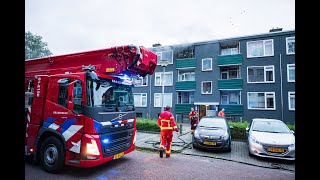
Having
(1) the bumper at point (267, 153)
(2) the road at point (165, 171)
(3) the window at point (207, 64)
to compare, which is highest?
(3) the window at point (207, 64)

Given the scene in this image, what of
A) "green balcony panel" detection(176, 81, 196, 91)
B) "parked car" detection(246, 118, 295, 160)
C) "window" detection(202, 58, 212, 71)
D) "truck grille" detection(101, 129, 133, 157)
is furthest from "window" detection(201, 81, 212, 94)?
"truck grille" detection(101, 129, 133, 157)

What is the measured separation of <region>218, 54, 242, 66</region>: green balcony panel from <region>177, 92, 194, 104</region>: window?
5.35 meters

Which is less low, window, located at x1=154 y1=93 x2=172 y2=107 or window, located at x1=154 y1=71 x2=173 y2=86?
window, located at x1=154 y1=71 x2=173 y2=86

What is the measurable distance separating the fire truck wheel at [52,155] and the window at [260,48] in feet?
69.0

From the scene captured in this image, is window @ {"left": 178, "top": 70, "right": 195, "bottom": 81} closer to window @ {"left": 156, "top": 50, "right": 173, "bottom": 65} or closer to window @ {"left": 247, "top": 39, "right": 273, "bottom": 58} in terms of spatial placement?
window @ {"left": 156, "top": 50, "right": 173, "bottom": 65}

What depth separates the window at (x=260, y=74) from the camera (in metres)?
20.8

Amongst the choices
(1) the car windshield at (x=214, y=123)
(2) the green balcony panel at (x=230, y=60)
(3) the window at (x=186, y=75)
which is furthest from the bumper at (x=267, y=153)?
(3) the window at (x=186, y=75)

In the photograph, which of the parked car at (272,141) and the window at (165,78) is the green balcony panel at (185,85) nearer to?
the window at (165,78)

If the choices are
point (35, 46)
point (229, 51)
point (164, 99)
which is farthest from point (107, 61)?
point (35, 46)

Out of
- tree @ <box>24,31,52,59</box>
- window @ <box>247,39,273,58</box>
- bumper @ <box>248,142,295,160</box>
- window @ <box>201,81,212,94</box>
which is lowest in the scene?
bumper @ <box>248,142,295,160</box>

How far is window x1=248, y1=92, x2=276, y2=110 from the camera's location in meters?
20.4

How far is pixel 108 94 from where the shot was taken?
19.7ft
